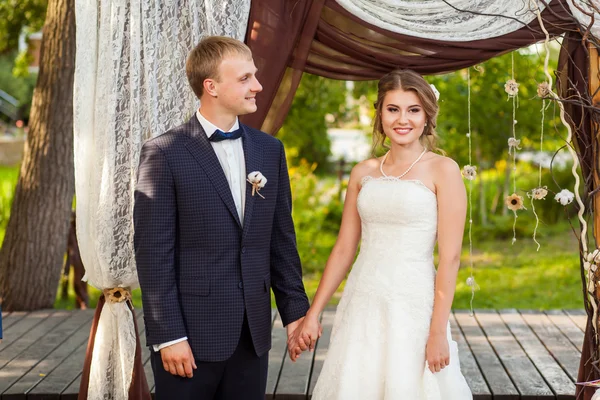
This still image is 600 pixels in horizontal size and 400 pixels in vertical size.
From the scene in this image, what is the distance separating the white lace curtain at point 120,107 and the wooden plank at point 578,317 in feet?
10.0

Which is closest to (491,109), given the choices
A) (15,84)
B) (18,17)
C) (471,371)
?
(18,17)

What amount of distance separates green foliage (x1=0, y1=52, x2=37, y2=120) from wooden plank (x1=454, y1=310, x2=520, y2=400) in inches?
763

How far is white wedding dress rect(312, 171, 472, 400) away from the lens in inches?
112

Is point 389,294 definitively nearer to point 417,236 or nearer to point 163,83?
point 417,236

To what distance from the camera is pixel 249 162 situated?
2.70 m

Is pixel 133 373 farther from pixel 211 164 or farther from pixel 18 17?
pixel 18 17

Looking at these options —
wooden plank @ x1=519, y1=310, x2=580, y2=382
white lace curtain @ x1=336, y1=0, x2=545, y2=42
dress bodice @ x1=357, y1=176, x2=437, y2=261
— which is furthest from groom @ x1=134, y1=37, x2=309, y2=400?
wooden plank @ x1=519, y1=310, x2=580, y2=382

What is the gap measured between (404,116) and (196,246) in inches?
33.4

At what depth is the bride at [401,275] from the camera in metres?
2.81

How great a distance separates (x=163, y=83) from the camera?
3.34 meters

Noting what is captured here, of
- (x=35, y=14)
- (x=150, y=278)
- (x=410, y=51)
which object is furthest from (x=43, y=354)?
(x=35, y=14)

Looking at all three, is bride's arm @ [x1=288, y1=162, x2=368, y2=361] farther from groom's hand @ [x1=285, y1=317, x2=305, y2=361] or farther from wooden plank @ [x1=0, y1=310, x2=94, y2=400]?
wooden plank @ [x1=0, y1=310, x2=94, y2=400]

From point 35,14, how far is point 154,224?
6.04 m

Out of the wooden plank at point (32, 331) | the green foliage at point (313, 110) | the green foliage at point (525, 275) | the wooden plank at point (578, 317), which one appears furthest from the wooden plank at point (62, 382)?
the green foliage at point (313, 110)
